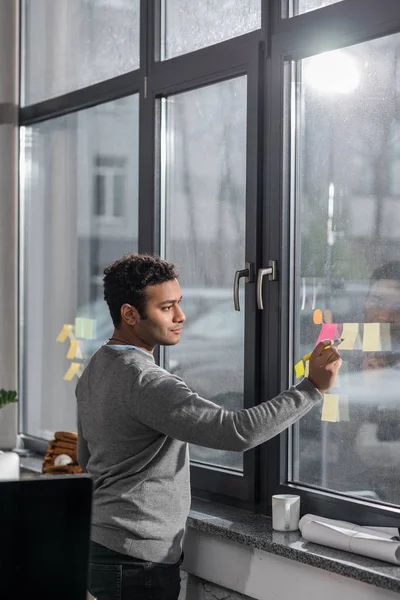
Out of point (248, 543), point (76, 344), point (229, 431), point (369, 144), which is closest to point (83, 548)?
point (229, 431)

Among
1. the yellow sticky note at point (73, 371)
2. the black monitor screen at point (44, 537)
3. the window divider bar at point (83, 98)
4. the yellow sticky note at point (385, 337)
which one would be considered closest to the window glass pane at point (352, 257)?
the yellow sticky note at point (385, 337)

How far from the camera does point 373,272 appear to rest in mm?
2240

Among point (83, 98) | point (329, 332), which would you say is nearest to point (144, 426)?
point (329, 332)

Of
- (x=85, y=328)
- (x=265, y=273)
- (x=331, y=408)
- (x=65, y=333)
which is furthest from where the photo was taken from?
(x=65, y=333)

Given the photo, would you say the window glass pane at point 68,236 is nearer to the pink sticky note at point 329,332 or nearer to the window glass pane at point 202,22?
the window glass pane at point 202,22

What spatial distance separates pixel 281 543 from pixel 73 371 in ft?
5.02

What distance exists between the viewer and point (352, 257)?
2.29m

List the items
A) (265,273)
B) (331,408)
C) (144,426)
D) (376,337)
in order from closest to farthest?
(144,426)
(376,337)
(331,408)
(265,273)

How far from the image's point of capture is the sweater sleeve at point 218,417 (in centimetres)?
199

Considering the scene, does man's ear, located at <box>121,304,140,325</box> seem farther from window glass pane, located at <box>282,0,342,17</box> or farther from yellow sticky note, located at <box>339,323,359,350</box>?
window glass pane, located at <box>282,0,342,17</box>

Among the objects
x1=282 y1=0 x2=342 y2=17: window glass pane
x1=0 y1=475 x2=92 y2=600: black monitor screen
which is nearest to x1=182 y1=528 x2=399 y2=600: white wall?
x1=0 y1=475 x2=92 y2=600: black monitor screen

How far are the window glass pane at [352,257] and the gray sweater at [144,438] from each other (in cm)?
27

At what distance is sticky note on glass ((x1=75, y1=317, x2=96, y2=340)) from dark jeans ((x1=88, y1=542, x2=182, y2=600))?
1.31m

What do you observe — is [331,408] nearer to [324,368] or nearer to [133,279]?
[324,368]
